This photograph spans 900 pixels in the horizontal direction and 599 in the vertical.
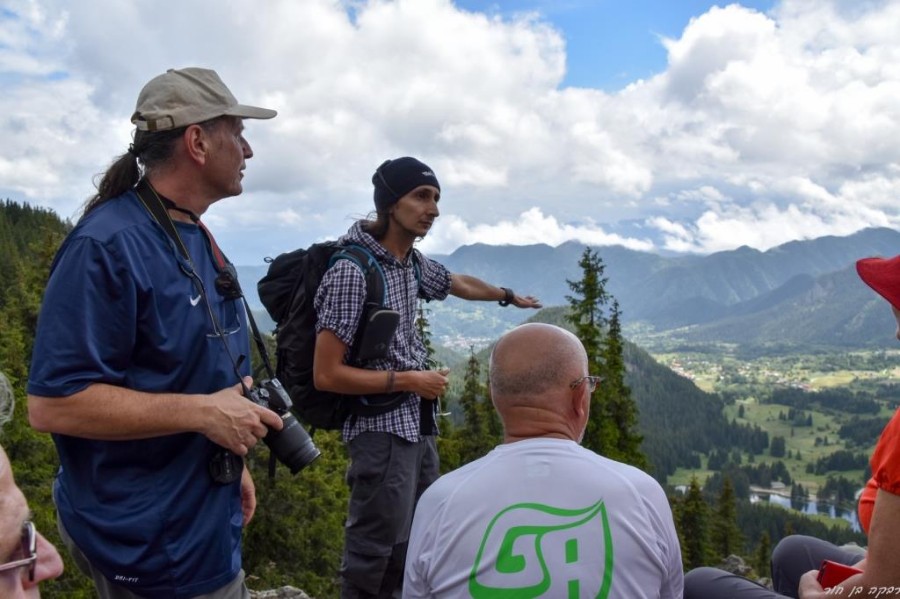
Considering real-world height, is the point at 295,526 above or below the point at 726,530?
above

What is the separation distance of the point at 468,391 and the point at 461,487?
1260 inches

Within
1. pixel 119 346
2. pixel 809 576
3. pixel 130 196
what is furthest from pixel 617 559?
pixel 130 196

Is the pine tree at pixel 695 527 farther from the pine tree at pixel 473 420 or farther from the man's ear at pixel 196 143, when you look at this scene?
the man's ear at pixel 196 143

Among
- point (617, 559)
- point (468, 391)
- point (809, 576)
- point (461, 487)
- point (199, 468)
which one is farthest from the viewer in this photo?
point (468, 391)

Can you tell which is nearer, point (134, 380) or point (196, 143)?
point (134, 380)

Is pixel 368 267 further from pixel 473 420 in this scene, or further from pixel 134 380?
pixel 473 420

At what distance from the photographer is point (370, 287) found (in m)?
4.42

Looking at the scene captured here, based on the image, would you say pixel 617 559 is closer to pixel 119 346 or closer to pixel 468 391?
pixel 119 346

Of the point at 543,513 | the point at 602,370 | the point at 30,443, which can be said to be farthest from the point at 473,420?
the point at 543,513

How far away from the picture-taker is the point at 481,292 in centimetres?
582

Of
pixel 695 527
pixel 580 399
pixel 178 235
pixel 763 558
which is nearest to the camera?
pixel 580 399

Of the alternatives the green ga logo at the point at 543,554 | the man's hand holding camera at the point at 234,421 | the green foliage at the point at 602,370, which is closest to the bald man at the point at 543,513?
the green ga logo at the point at 543,554

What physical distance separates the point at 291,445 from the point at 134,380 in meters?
0.81

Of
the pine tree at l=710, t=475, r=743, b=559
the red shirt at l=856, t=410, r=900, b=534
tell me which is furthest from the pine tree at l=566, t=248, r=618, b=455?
the red shirt at l=856, t=410, r=900, b=534
